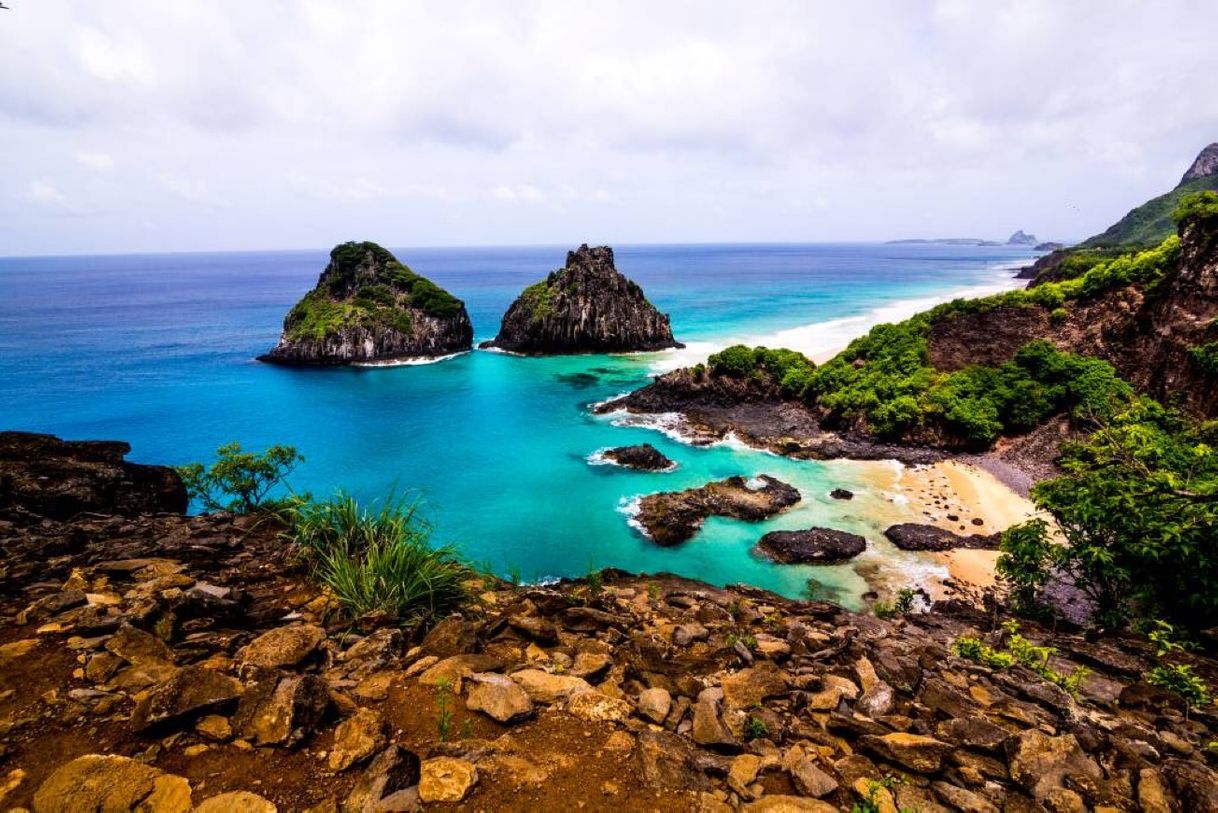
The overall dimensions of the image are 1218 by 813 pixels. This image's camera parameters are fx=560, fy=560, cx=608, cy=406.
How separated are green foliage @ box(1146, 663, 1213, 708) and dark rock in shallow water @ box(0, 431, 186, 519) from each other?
21.6 meters

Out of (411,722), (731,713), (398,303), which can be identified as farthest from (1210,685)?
(398,303)

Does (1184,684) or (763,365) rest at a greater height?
(763,365)

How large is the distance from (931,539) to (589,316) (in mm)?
59918

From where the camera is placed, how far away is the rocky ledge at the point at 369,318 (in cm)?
7888

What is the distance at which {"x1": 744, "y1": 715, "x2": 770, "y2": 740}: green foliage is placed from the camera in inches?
285

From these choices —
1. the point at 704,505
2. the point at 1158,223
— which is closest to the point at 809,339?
the point at 704,505

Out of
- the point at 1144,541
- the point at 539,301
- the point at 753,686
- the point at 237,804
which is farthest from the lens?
the point at 539,301

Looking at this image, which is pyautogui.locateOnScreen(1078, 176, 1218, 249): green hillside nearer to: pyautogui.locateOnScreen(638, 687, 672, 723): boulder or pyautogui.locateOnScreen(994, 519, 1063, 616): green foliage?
pyautogui.locateOnScreen(994, 519, 1063, 616): green foliage

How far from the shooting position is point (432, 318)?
276ft

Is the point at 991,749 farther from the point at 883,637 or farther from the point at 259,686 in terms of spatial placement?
the point at 259,686

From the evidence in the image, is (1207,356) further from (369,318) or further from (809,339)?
(369,318)

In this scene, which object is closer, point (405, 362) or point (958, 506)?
point (958, 506)

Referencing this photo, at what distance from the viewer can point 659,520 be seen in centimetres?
3167

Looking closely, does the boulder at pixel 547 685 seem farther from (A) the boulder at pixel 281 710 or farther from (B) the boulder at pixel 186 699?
(B) the boulder at pixel 186 699
